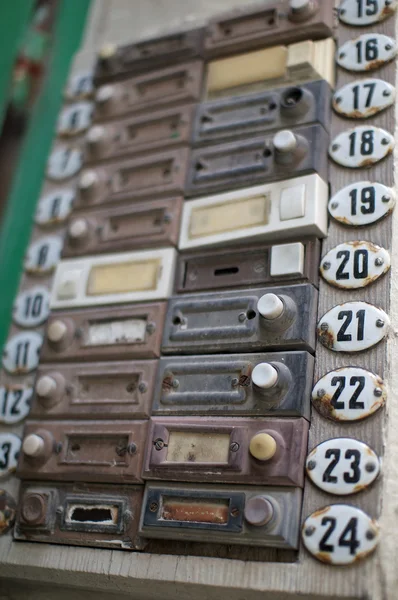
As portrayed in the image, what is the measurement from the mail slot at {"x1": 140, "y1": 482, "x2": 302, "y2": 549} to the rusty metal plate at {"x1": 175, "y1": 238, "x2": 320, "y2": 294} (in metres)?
0.47

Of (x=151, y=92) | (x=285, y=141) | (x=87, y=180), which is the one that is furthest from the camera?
(x=151, y=92)

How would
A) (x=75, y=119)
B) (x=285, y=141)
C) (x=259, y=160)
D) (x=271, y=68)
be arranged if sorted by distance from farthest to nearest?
(x=75, y=119)
(x=271, y=68)
(x=259, y=160)
(x=285, y=141)

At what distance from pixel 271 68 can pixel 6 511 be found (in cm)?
132

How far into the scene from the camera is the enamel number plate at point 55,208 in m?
2.04

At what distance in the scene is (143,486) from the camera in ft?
5.09

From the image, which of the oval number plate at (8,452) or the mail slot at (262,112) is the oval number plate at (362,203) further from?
the oval number plate at (8,452)

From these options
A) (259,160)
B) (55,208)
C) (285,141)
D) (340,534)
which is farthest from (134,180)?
(340,534)

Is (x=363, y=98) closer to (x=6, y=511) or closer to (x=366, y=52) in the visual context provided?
(x=366, y=52)

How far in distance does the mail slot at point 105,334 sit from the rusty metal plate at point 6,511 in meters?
0.35

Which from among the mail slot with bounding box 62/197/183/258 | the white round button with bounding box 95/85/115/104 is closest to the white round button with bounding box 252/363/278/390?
the mail slot with bounding box 62/197/183/258

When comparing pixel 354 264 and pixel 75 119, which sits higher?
pixel 75 119

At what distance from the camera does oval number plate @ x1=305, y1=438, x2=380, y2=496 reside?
4.33ft

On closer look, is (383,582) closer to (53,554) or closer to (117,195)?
(53,554)

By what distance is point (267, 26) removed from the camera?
6.32 ft
